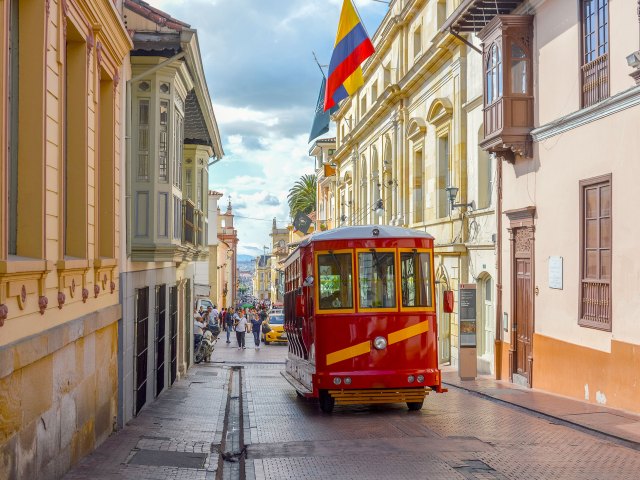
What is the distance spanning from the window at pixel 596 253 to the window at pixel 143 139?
24.9ft

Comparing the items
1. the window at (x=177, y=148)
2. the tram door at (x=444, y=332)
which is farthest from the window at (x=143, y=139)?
the tram door at (x=444, y=332)

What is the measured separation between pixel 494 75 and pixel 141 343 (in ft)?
31.8

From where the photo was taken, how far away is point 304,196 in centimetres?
7612

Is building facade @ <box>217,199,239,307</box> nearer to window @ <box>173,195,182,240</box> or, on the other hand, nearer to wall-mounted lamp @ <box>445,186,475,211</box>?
wall-mounted lamp @ <box>445,186,475,211</box>

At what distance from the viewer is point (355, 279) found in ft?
45.9

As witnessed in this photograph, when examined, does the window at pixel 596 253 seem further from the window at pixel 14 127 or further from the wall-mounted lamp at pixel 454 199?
the window at pixel 14 127

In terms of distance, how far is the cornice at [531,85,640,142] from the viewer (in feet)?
44.5

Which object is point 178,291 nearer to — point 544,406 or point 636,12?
point 544,406

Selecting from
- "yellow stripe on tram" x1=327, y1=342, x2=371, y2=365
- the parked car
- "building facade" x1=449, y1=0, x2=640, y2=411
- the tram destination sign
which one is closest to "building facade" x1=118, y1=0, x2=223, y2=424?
"yellow stripe on tram" x1=327, y1=342, x2=371, y2=365

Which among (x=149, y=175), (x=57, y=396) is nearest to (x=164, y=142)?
(x=149, y=175)

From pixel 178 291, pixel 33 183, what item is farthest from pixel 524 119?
pixel 33 183

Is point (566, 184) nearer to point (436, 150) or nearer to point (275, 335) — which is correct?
point (436, 150)

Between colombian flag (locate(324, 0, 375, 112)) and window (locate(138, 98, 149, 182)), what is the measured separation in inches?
570

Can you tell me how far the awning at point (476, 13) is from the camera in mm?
19000
